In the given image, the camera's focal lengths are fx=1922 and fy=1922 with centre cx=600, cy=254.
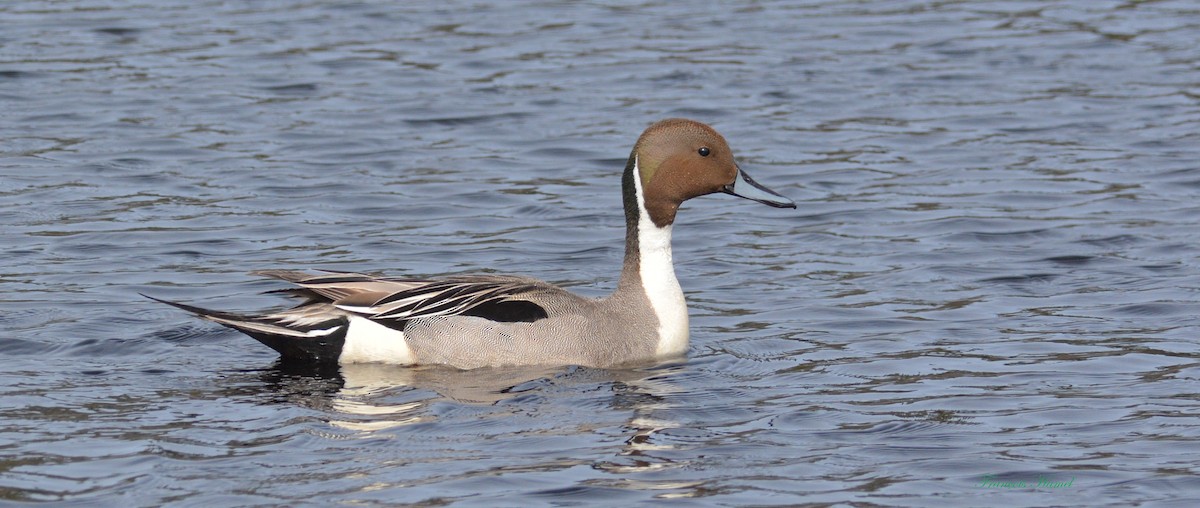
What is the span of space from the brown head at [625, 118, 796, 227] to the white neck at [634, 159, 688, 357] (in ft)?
0.13

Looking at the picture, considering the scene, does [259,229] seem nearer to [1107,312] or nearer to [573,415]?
[573,415]

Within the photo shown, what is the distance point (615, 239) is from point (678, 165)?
2371 millimetres

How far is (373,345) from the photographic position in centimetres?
820

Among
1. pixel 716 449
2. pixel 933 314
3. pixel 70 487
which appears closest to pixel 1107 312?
pixel 933 314

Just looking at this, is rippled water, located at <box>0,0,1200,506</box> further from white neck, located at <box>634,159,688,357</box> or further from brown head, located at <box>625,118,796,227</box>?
brown head, located at <box>625,118,796,227</box>

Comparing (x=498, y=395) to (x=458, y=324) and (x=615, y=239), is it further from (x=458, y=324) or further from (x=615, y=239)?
(x=615, y=239)

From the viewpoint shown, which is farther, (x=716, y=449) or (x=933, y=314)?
(x=933, y=314)

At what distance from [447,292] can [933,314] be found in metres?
2.41

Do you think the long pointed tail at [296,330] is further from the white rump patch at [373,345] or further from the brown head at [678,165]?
the brown head at [678,165]

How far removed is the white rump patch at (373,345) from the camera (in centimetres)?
819

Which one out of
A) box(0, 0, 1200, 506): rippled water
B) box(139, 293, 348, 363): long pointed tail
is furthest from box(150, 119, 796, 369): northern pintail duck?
box(0, 0, 1200, 506): rippled water

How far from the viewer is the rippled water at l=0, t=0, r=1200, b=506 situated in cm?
666

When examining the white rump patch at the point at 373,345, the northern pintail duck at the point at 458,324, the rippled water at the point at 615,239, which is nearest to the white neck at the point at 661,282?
the northern pintail duck at the point at 458,324

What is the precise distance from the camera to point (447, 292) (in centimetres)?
823
